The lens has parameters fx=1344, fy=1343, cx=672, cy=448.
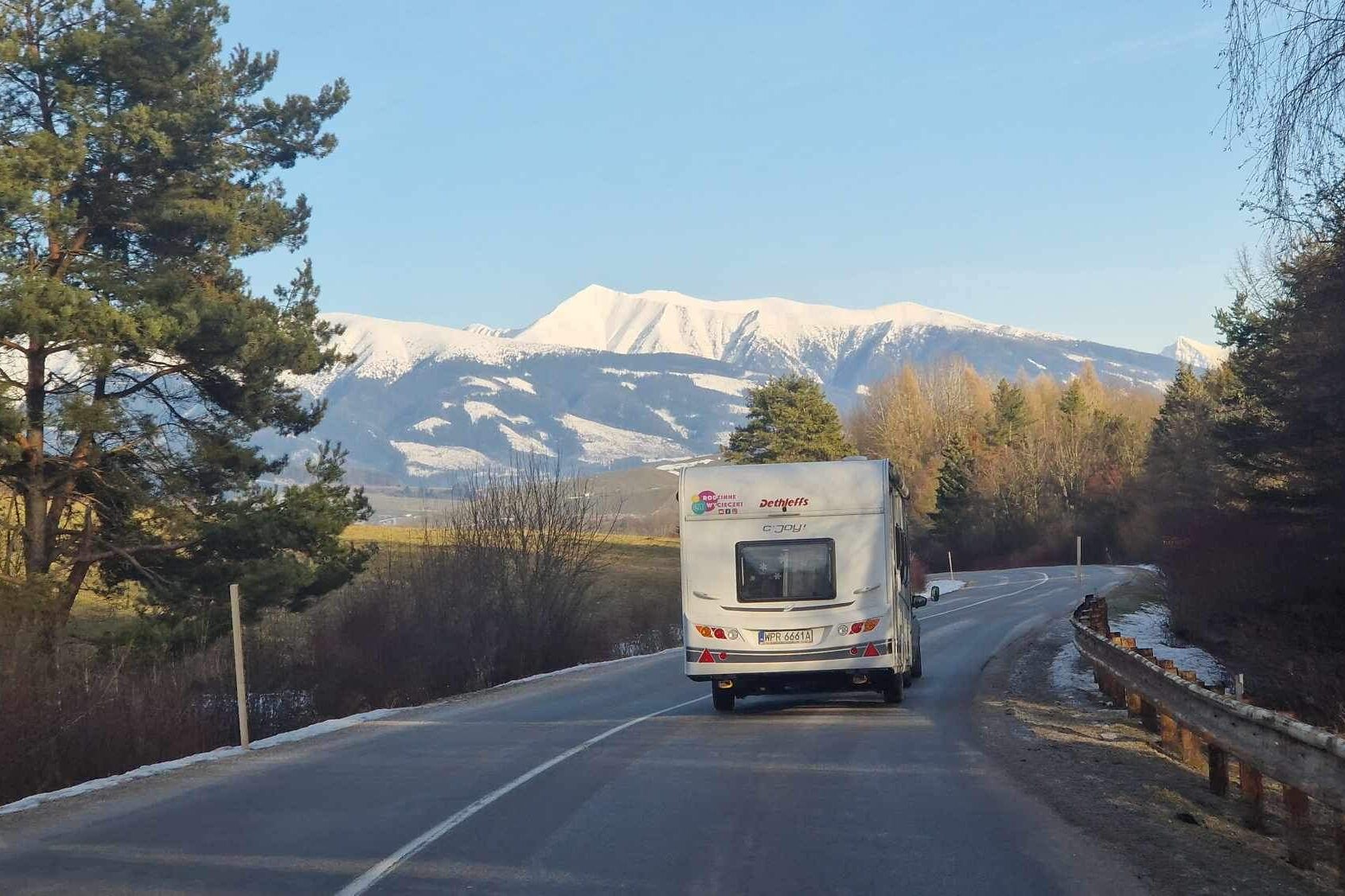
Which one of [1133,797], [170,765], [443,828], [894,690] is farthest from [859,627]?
[443,828]

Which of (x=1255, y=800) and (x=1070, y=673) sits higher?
(x=1255, y=800)

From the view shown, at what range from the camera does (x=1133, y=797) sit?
10.0 meters

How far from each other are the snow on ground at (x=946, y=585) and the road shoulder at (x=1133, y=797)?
42752mm

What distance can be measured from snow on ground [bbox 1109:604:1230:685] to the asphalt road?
7181 millimetres

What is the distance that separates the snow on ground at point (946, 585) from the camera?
60.9 meters

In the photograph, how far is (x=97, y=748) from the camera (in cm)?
1435

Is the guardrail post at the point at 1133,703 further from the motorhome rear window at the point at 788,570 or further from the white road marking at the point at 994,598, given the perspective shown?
the white road marking at the point at 994,598

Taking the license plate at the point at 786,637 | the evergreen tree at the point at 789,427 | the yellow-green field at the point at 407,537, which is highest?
the evergreen tree at the point at 789,427

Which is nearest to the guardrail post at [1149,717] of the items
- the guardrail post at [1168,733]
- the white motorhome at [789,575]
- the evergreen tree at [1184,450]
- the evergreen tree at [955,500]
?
the guardrail post at [1168,733]

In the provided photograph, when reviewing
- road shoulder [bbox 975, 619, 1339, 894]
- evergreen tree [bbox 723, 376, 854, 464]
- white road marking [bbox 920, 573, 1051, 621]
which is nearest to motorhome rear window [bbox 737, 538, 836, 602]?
road shoulder [bbox 975, 619, 1339, 894]

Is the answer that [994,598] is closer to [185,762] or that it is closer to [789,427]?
[789,427]

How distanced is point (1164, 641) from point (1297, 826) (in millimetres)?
22461

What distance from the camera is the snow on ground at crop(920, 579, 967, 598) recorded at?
200ft

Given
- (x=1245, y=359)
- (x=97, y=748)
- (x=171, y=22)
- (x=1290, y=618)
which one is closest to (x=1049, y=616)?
(x=1245, y=359)
